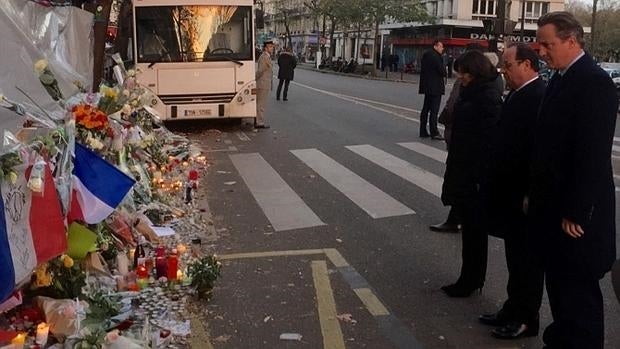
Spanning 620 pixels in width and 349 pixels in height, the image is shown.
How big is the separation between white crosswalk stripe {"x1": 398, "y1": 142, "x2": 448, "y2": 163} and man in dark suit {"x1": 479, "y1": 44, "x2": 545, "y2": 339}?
6.79 metres

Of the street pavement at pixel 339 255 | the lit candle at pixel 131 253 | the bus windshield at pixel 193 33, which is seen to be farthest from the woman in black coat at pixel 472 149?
the bus windshield at pixel 193 33

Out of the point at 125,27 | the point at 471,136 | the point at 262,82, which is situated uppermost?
the point at 125,27

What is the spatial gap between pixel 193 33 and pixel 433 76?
4.94 meters

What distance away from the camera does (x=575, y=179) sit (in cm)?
368

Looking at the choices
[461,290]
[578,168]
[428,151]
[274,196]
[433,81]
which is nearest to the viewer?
[578,168]

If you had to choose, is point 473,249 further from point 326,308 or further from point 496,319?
point 326,308

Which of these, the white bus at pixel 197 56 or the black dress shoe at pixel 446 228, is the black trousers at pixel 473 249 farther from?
the white bus at pixel 197 56

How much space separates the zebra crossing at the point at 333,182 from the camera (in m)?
7.86

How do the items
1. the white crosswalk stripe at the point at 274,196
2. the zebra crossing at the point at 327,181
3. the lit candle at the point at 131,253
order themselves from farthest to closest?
1. the zebra crossing at the point at 327,181
2. the white crosswalk stripe at the point at 274,196
3. the lit candle at the point at 131,253

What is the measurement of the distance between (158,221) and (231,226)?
2.57 ft

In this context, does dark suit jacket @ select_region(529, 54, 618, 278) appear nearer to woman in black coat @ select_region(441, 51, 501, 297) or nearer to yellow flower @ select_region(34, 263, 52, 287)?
woman in black coat @ select_region(441, 51, 501, 297)

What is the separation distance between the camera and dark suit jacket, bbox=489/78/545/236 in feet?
14.2

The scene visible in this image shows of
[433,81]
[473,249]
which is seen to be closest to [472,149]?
[473,249]

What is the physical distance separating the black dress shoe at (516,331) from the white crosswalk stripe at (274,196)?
10.2 feet
